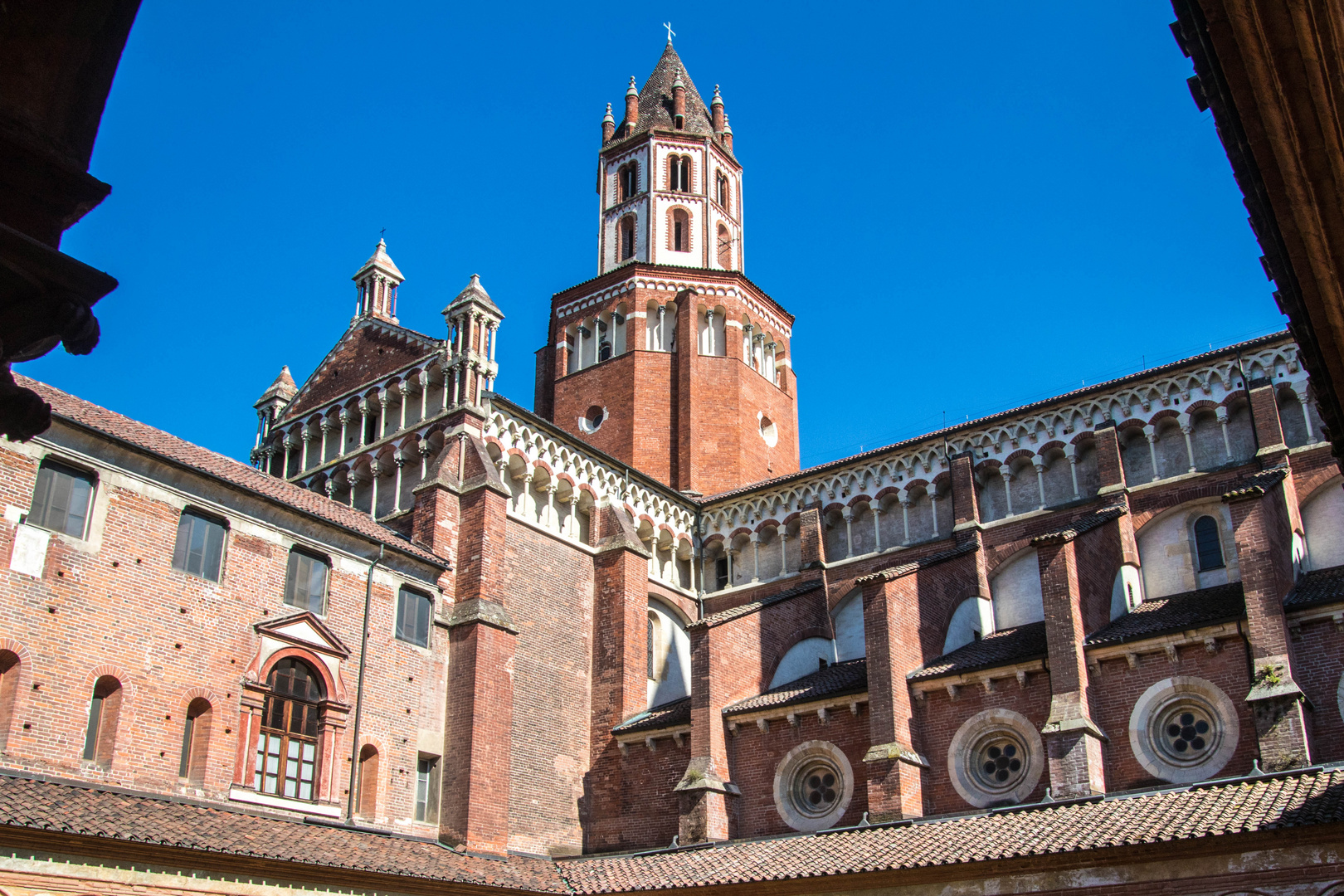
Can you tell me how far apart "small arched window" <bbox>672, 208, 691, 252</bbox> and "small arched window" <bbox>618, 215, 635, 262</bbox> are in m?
1.49

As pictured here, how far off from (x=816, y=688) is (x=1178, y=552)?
9068 mm

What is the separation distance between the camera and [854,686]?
2778 cm

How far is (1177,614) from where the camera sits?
2520 cm

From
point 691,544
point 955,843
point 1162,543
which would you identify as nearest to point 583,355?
point 691,544

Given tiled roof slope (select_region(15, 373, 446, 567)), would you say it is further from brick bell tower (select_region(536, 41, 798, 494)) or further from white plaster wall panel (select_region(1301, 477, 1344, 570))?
white plaster wall panel (select_region(1301, 477, 1344, 570))

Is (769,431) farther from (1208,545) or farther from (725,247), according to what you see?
(1208,545)

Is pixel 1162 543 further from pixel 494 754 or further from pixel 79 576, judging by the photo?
pixel 79 576

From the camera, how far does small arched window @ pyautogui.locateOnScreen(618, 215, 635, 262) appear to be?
1714 inches

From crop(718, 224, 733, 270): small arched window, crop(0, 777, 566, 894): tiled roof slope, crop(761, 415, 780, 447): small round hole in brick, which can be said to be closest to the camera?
crop(0, 777, 566, 894): tiled roof slope

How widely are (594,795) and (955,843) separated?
35.0 feet

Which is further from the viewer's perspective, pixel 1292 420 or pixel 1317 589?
pixel 1292 420

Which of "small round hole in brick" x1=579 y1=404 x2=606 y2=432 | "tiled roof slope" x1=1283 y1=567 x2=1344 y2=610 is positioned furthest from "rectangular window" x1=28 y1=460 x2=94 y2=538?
"tiled roof slope" x1=1283 y1=567 x2=1344 y2=610

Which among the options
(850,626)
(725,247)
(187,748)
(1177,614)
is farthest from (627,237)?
(187,748)

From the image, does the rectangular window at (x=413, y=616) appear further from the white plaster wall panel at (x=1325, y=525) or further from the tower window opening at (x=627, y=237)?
the white plaster wall panel at (x=1325, y=525)
